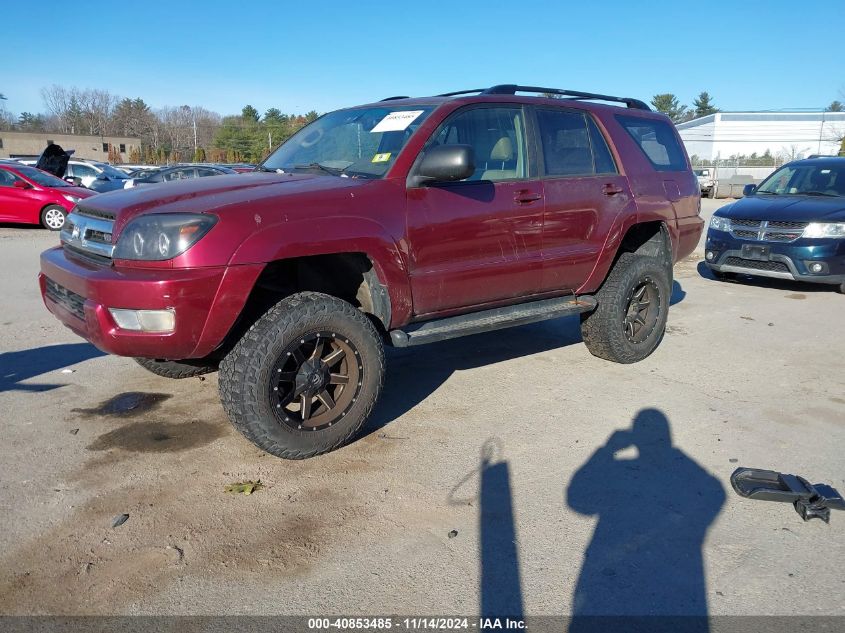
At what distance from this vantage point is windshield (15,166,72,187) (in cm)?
1427

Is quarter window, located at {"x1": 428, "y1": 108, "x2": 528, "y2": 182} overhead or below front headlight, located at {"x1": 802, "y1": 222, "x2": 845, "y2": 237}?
overhead

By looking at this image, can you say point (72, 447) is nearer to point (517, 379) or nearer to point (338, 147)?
point (338, 147)

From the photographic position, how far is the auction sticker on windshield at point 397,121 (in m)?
4.18

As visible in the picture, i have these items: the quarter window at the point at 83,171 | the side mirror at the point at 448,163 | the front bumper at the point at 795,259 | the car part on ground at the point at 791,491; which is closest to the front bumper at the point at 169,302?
the side mirror at the point at 448,163

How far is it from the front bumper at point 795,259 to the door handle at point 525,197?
16.9ft

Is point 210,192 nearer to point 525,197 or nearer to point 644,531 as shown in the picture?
point 525,197

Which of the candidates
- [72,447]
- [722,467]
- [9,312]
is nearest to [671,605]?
[722,467]

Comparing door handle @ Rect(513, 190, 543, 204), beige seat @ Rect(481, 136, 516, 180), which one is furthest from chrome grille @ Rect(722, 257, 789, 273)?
beige seat @ Rect(481, 136, 516, 180)

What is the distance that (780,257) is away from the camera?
8.12 meters

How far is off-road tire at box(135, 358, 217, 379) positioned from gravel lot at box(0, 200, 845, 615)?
0.33ft

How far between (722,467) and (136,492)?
309 cm

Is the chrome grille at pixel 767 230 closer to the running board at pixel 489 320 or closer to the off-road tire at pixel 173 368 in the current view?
the running board at pixel 489 320

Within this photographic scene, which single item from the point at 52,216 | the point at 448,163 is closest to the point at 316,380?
the point at 448,163

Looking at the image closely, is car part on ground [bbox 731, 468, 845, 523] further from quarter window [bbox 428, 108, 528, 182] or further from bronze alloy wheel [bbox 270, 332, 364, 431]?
quarter window [bbox 428, 108, 528, 182]
